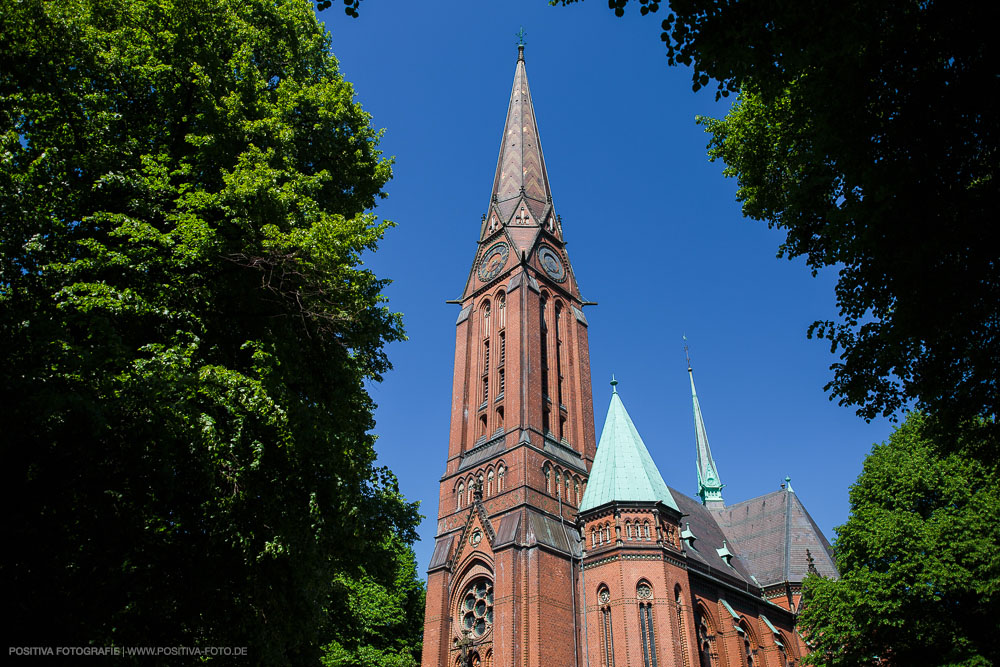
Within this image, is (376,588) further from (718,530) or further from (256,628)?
(256,628)

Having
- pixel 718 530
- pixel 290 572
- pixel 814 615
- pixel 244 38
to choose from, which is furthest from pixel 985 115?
pixel 718 530

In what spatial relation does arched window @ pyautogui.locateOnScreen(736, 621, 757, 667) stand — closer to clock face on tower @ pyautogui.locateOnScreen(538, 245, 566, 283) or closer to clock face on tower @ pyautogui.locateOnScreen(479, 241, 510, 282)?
clock face on tower @ pyautogui.locateOnScreen(538, 245, 566, 283)

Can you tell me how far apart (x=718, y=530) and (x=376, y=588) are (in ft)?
68.3

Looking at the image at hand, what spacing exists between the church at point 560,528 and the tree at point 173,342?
666 inches

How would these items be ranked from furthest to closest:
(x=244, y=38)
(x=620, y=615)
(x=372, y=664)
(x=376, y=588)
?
(x=376, y=588)
(x=372, y=664)
(x=620, y=615)
(x=244, y=38)

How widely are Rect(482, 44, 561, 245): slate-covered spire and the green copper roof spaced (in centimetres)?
1378

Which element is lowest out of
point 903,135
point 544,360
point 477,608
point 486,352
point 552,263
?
point 477,608

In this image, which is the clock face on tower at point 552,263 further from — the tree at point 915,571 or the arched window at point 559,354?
the tree at point 915,571

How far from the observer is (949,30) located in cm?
767

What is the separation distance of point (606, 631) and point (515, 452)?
26.6ft

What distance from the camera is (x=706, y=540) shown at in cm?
3706

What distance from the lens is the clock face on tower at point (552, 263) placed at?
39188 millimetres

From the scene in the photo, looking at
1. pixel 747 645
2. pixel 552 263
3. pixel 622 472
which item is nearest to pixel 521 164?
pixel 552 263

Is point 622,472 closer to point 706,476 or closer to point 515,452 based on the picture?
point 515,452
